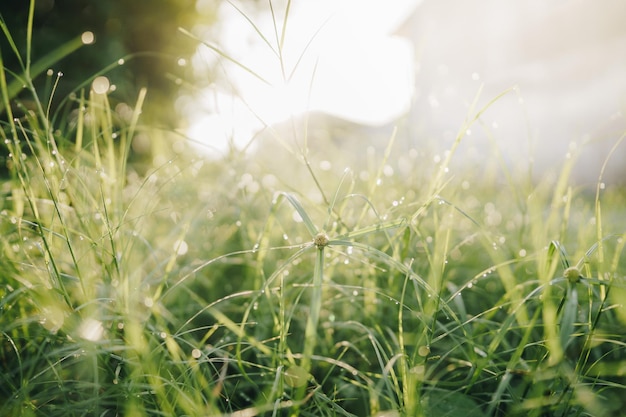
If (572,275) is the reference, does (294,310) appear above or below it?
below

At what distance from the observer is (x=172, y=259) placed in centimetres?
73

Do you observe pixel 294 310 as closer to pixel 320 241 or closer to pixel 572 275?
pixel 320 241

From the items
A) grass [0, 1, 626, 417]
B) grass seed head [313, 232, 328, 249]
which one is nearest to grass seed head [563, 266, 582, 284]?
grass [0, 1, 626, 417]

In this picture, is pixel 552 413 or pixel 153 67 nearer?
pixel 552 413

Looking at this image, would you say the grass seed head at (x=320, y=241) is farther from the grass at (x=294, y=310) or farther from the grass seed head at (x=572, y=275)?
the grass seed head at (x=572, y=275)

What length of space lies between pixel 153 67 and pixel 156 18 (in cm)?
40

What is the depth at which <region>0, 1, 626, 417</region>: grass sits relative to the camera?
57 centimetres

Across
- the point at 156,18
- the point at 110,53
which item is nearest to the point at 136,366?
the point at 110,53

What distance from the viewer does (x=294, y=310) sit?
900 mm

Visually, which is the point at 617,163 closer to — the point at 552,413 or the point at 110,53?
the point at 110,53

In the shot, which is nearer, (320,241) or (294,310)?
(320,241)

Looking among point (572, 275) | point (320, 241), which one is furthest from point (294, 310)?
point (572, 275)

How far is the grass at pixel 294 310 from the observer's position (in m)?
0.57

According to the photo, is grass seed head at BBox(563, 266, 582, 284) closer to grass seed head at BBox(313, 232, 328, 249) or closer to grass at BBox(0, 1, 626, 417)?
grass at BBox(0, 1, 626, 417)
